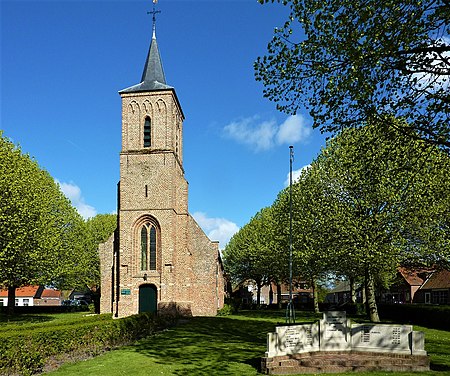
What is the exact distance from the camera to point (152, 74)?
36406mm

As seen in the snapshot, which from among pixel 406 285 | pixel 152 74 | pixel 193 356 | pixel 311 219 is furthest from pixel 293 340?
pixel 406 285

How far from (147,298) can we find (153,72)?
17.8 meters

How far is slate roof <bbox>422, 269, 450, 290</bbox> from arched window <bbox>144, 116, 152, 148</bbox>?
3638 centimetres

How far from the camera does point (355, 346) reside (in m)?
15.0

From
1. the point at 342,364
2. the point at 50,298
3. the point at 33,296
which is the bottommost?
the point at 50,298

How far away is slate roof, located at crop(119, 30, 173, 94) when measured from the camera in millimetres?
35094

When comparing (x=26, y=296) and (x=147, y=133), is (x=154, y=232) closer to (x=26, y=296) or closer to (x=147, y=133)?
(x=147, y=133)

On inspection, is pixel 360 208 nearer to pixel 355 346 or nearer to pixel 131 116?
pixel 355 346

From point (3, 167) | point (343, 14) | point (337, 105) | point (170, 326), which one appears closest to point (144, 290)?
point (170, 326)

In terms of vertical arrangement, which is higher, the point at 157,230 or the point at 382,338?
the point at 157,230

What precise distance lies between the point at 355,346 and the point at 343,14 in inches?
411

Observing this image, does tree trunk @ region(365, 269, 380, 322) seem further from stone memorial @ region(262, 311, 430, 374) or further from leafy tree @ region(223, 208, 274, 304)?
leafy tree @ region(223, 208, 274, 304)

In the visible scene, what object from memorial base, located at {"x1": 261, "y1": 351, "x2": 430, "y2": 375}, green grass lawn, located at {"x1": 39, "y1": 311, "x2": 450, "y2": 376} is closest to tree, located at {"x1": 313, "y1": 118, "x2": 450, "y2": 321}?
green grass lawn, located at {"x1": 39, "y1": 311, "x2": 450, "y2": 376}

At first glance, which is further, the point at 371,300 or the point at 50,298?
the point at 50,298
